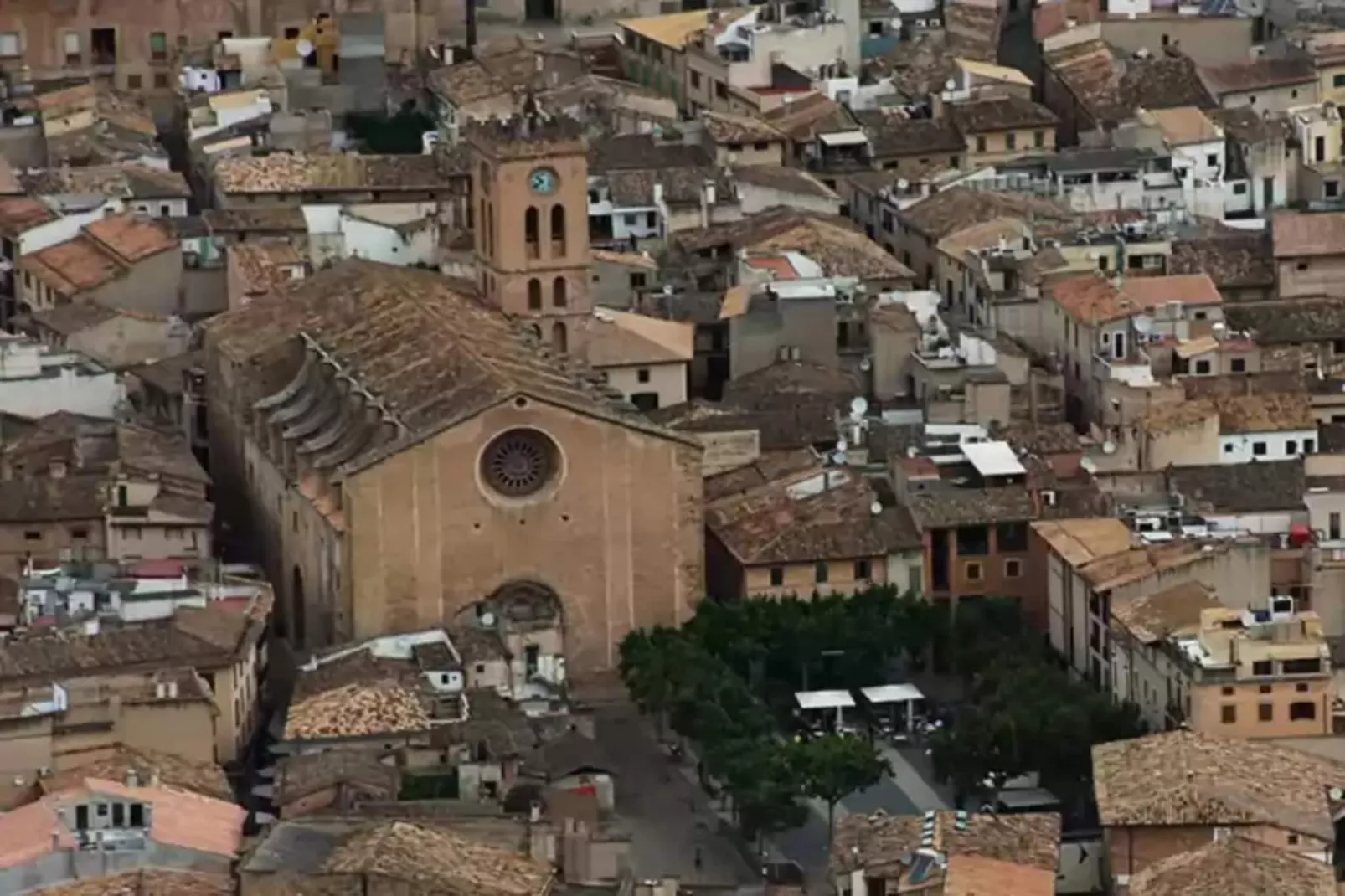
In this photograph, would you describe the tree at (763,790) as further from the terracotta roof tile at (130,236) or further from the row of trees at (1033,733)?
the terracotta roof tile at (130,236)

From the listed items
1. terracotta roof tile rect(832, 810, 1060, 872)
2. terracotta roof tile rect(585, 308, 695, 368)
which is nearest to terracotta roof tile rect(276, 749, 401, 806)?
terracotta roof tile rect(832, 810, 1060, 872)

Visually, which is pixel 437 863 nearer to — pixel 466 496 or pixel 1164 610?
pixel 1164 610

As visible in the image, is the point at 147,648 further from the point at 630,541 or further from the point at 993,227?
the point at 993,227

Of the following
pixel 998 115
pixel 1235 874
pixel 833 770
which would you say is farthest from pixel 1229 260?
pixel 1235 874

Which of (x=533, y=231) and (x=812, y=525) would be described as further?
(x=533, y=231)

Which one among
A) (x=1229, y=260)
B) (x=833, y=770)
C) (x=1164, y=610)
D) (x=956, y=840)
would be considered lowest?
(x=833, y=770)

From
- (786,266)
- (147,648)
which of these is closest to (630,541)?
Result: (147,648)

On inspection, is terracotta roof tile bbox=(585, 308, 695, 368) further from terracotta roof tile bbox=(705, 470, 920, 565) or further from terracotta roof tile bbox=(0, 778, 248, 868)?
terracotta roof tile bbox=(0, 778, 248, 868)
